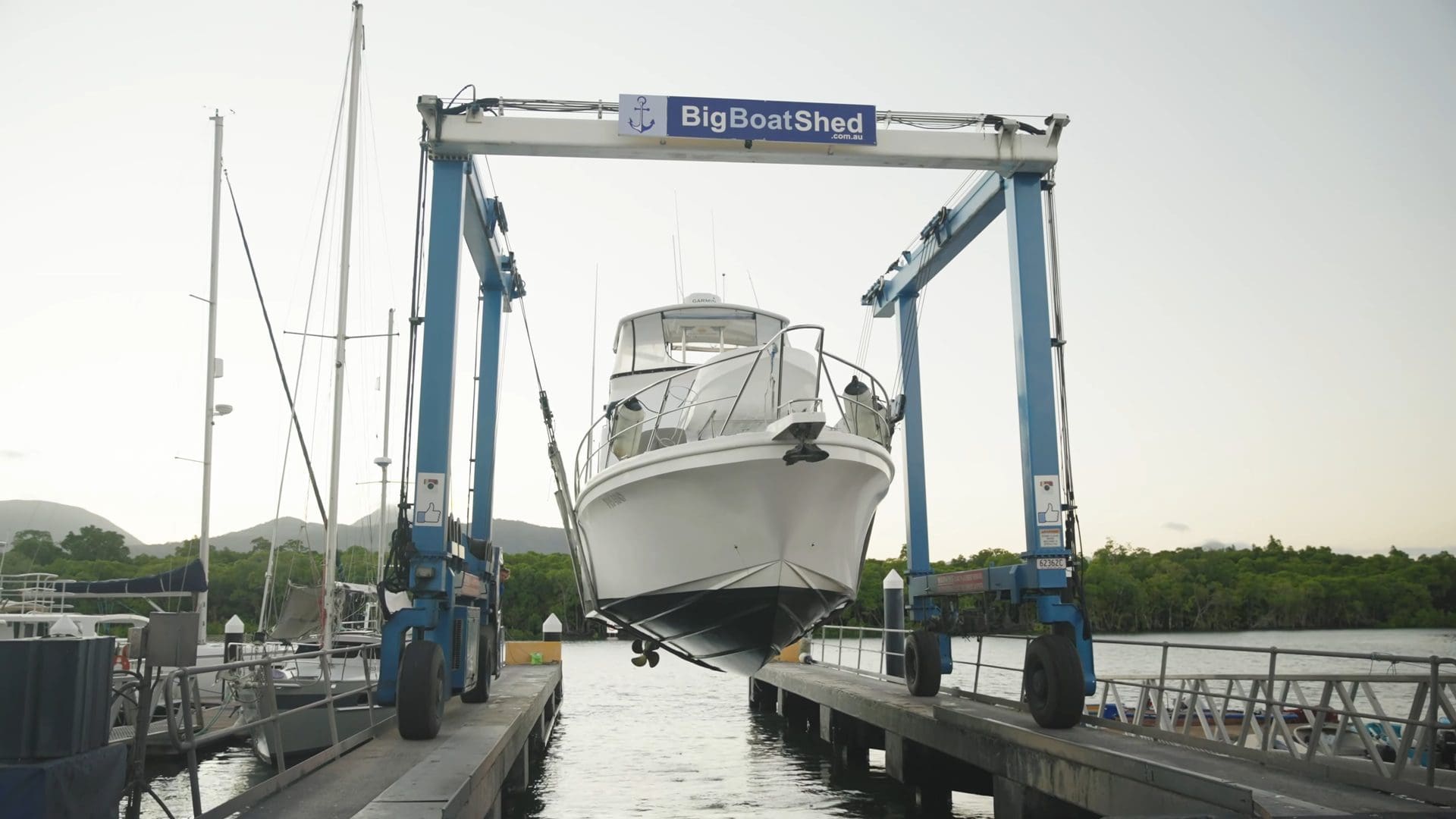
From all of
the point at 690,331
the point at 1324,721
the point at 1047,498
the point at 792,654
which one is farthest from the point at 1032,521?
the point at 792,654

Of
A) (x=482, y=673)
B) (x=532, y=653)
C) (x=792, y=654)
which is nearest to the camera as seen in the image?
(x=482, y=673)

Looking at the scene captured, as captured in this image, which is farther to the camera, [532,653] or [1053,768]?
[532,653]

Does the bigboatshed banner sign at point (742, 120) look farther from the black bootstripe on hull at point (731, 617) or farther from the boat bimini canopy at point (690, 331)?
the black bootstripe on hull at point (731, 617)

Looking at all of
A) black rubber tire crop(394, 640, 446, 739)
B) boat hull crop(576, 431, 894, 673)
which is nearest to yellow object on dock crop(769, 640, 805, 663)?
boat hull crop(576, 431, 894, 673)

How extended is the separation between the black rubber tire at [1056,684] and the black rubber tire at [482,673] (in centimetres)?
599

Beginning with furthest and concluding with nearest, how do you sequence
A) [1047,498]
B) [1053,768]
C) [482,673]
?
[482,673]
[1047,498]
[1053,768]

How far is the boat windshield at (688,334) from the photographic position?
13.2 metres

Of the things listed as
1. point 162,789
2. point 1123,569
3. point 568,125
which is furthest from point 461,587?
point 1123,569

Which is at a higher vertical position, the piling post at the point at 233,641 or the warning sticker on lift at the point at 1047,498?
the warning sticker on lift at the point at 1047,498

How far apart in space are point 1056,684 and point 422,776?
5250 mm

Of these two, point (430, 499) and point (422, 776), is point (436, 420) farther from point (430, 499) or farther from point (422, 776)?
point (422, 776)

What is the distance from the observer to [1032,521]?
32.3ft

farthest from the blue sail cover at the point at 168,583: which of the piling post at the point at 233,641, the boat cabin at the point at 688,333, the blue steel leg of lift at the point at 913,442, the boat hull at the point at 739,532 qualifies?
the blue steel leg of lift at the point at 913,442

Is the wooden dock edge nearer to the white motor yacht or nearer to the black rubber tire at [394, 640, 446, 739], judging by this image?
the black rubber tire at [394, 640, 446, 739]
